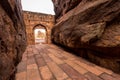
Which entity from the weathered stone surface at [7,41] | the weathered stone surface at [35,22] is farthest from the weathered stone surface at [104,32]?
the weathered stone surface at [35,22]

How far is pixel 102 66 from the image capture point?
161cm

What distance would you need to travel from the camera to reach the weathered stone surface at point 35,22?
7469 millimetres

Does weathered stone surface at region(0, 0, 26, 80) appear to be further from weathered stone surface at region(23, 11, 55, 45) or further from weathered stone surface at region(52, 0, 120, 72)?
weathered stone surface at region(23, 11, 55, 45)

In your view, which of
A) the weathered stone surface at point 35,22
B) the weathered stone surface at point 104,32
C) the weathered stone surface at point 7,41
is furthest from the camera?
the weathered stone surface at point 35,22

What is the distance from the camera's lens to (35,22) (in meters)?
7.76

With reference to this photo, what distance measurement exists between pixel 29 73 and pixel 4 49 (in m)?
0.77

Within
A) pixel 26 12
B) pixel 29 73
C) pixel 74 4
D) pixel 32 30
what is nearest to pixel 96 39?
pixel 29 73

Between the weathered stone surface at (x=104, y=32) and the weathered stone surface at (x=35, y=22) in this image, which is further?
the weathered stone surface at (x=35, y=22)

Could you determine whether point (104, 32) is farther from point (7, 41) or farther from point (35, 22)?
point (35, 22)

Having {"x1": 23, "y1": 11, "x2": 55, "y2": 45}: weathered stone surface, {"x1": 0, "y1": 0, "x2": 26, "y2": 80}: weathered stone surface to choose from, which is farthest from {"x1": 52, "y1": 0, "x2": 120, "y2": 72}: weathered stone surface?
{"x1": 23, "y1": 11, "x2": 55, "y2": 45}: weathered stone surface

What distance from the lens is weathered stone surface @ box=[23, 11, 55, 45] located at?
7469mm

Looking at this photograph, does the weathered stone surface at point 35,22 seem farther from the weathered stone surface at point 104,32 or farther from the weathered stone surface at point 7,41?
the weathered stone surface at point 7,41

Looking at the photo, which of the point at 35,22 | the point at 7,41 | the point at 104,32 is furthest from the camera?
the point at 35,22

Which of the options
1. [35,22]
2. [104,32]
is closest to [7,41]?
[104,32]
